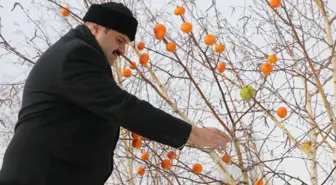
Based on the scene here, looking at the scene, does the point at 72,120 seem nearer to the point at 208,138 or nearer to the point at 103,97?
the point at 103,97

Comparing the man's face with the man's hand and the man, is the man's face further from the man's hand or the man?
Result: the man's hand

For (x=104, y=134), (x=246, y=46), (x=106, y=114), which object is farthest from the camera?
(x=246, y=46)

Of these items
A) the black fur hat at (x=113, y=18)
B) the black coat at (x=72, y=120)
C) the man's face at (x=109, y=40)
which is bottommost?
the black coat at (x=72, y=120)

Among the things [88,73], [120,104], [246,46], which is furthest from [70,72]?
[246,46]

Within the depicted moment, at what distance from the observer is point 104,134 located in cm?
119

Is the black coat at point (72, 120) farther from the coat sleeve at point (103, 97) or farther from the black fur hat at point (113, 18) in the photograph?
the black fur hat at point (113, 18)

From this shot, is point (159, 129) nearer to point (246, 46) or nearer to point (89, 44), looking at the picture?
point (89, 44)

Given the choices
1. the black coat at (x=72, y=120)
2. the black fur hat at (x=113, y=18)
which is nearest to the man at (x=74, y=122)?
the black coat at (x=72, y=120)

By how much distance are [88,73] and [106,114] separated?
0.37ft

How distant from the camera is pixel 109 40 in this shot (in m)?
1.27

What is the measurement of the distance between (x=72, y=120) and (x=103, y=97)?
115 mm

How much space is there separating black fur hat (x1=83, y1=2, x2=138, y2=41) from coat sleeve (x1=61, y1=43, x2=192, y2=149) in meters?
0.16

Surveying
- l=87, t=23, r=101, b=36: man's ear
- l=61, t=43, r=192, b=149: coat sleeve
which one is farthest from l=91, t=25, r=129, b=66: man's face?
l=61, t=43, r=192, b=149: coat sleeve

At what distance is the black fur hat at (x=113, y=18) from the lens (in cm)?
126
